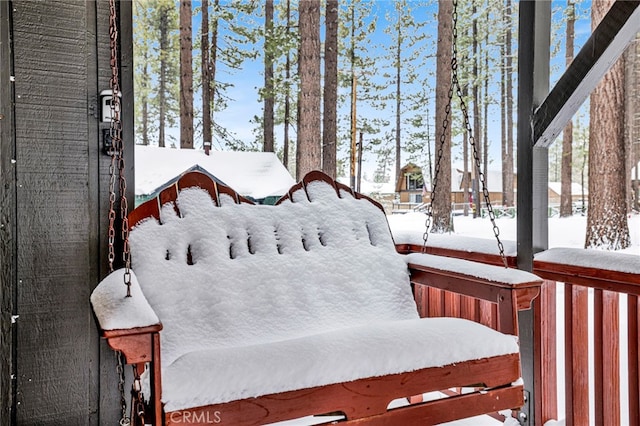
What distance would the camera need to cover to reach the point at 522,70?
6.85 ft

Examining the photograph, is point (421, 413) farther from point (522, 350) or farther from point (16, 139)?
point (16, 139)

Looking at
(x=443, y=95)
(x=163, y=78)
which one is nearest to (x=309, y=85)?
(x=163, y=78)

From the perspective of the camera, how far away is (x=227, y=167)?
598 cm

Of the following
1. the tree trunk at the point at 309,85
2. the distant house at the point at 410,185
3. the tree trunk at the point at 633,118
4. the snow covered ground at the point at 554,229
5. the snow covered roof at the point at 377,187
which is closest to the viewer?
the tree trunk at the point at 309,85

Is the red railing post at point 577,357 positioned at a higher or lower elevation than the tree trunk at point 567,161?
lower

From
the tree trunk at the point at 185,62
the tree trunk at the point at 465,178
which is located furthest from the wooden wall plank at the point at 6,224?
the tree trunk at the point at 465,178

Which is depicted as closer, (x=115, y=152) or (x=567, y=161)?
(x=115, y=152)

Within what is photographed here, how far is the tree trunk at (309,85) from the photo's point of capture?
5.21 m

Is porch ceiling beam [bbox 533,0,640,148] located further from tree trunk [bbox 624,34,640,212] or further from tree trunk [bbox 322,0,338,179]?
tree trunk [bbox 624,34,640,212]

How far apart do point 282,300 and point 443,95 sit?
6363 mm

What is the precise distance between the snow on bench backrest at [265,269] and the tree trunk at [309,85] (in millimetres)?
2981

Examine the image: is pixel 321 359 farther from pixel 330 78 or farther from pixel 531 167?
pixel 330 78

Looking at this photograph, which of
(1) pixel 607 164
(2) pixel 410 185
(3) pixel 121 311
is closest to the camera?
(3) pixel 121 311

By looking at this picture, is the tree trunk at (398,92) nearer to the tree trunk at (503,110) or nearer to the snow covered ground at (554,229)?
the snow covered ground at (554,229)
